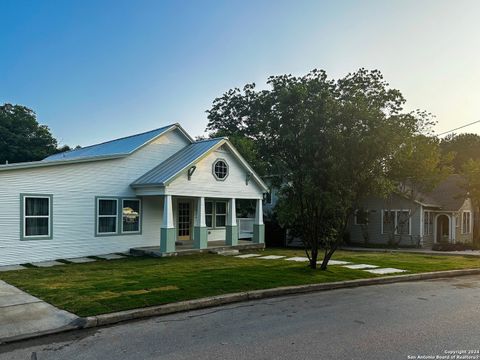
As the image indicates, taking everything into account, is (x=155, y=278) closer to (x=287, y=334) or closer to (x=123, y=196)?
(x=287, y=334)

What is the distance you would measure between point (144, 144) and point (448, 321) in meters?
14.0

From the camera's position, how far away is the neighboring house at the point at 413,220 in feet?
89.0

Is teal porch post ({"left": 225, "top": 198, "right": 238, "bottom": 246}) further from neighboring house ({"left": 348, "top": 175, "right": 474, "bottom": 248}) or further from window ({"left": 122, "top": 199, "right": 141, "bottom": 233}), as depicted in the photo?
neighboring house ({"left": 348, "top": 175, "right": 474, "bottom": 248})

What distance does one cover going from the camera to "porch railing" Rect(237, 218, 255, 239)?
23.1 meters

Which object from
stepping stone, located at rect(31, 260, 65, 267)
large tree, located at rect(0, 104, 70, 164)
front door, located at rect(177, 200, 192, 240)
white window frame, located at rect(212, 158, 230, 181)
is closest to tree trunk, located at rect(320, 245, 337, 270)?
white window frame, located at rect(212, 158, 230, 181)

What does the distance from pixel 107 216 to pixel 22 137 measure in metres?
34.7

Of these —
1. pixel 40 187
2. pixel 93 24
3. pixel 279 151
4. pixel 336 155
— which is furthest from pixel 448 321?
pixel 93 24

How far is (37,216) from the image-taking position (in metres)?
14.4

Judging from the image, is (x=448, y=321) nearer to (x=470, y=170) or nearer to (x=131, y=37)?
(x=131, y=37)

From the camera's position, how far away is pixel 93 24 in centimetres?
1564

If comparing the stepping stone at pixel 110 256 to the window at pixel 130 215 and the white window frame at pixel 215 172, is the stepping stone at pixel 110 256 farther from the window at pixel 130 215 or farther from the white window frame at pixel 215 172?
the white window frame at pixel 215 172

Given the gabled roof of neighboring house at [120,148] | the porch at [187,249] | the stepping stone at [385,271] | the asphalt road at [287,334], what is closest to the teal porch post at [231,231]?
the porch at [187,249]

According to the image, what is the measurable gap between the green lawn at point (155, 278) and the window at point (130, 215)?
8.67ft

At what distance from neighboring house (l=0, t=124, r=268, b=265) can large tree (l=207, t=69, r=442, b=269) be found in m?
5.28
